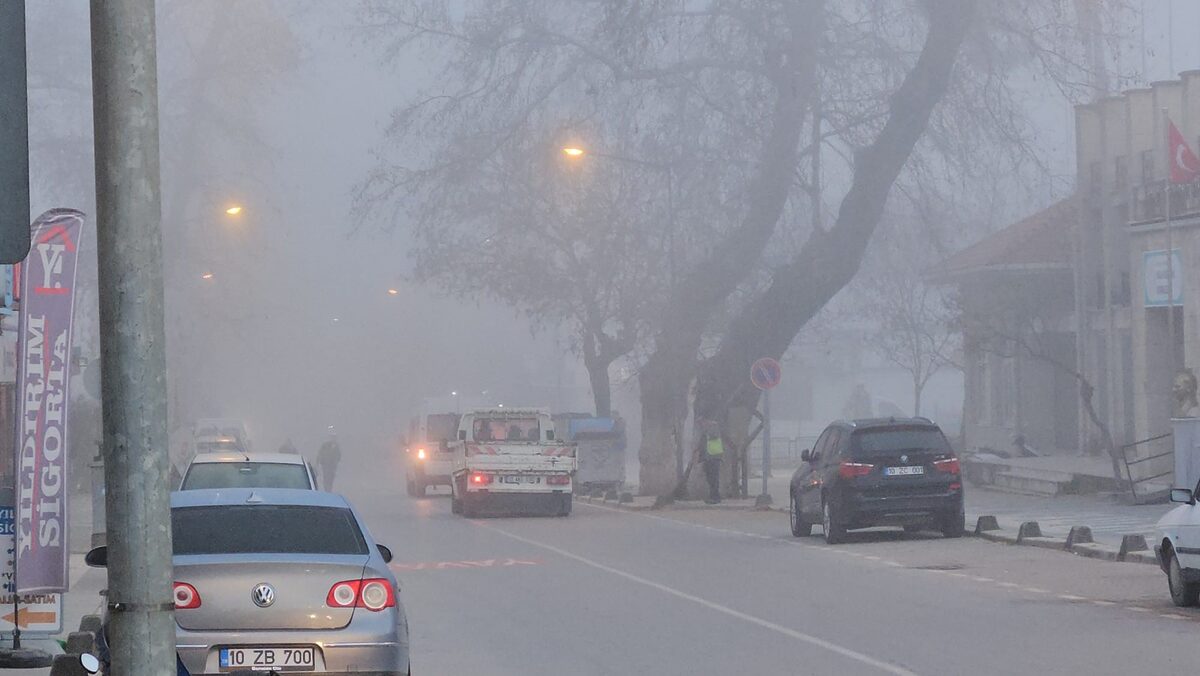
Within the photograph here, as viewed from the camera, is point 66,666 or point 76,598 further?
point 76,598

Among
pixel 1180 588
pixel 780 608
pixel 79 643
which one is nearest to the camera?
pixel 79 643

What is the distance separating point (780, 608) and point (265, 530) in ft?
23.5

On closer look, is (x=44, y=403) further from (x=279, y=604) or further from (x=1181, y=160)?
(x=1181, y=160)

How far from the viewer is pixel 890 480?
24.7 metres

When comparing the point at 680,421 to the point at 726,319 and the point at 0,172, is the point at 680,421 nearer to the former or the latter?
the point at 726,319

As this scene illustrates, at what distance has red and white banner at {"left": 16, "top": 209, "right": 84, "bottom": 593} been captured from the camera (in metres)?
12.1

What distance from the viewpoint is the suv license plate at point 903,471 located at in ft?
81.0

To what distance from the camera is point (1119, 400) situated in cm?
4144

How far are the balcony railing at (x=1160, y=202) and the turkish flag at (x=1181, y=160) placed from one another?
1.46 meters

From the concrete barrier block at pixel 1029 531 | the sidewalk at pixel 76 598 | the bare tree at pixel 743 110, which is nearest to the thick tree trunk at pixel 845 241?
the bare tree at pixel 743 110

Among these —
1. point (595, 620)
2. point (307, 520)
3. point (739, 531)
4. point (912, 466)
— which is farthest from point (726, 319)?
point (307, 520)

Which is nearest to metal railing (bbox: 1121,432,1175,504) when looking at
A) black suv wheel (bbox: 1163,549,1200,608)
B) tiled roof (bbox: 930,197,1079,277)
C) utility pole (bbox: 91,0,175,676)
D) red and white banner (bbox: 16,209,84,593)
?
tiled roof (bbox: 930,197,1079,277)

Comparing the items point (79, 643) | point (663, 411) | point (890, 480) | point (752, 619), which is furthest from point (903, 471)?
point (663, 411)

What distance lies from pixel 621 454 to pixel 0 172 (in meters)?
43.9
